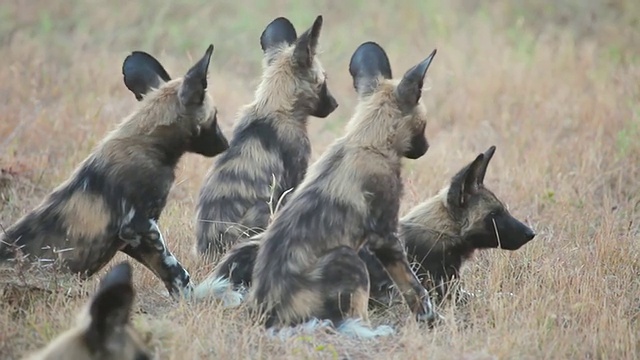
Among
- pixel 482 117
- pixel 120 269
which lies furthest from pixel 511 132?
pixel 120 269

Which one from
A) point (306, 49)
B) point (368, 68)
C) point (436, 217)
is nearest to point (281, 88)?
point (306, 49)

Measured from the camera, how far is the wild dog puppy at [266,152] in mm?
6465

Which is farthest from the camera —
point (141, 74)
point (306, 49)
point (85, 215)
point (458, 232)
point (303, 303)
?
point (306, 49)

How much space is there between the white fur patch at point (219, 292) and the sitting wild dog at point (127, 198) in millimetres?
120

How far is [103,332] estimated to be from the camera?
13.0ft

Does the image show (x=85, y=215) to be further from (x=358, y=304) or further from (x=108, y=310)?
(x=108, y=310)

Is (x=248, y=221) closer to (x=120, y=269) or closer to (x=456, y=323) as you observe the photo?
(x=456, y=323)

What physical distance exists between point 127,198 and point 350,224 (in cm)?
122

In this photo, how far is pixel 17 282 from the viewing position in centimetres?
517

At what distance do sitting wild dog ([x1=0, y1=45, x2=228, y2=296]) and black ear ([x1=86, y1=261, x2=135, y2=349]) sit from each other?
4.80 ft

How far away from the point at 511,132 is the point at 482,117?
1.89 feet

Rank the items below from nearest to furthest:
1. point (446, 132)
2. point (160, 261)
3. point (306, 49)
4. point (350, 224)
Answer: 1. point (350, 224)
2. point (160, 261)
3. point (306, 49)
4. point (446, 132)

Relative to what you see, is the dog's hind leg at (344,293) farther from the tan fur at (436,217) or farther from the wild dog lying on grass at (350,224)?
the tan fur at (436,217)

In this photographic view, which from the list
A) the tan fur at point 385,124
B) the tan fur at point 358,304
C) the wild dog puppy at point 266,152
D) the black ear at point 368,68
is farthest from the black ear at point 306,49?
the tan fur at point 358,304
